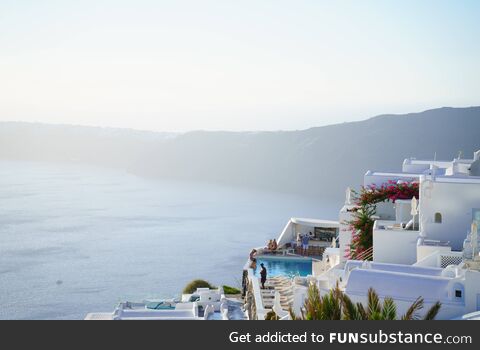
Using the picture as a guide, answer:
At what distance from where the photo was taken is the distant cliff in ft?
259

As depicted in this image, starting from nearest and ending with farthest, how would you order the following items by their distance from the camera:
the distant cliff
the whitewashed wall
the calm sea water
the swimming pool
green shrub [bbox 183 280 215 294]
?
the whitewashed wall, the swimming pool, green shrub [bbox 183 280 215 294], the calm sea water, the distant cliff

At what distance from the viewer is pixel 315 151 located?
293 ft

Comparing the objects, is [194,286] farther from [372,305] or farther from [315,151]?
[315,151]

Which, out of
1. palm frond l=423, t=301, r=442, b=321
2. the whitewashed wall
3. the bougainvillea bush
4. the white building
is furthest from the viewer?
the bougainvillea bush

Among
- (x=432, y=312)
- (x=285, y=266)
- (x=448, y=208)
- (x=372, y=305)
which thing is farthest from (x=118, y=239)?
(x=372, y=305)

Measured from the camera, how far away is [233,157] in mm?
102000

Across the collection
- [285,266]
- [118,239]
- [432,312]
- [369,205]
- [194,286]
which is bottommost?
[118,239]

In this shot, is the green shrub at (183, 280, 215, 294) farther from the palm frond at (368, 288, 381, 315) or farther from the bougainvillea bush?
the palm frond at (368, 288, 381, 315)

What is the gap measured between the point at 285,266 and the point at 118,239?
3089cm

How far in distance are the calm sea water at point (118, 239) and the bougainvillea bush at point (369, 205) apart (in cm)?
1504

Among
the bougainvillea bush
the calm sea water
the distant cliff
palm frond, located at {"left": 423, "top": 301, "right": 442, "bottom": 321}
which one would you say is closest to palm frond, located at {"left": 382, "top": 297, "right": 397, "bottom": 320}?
palm frond, located at {"left": 423, "top": 301, "right": 442, "bottom": 321}

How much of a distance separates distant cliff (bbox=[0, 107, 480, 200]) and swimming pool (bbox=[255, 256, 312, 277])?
60.9 meters

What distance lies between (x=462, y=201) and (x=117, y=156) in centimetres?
13283
